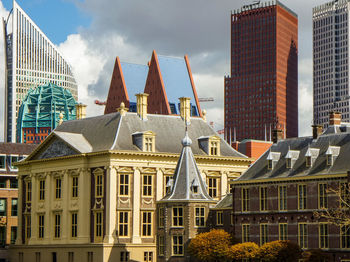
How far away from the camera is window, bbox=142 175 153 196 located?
101 m

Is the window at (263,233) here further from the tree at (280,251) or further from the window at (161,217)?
the window at (161,217)

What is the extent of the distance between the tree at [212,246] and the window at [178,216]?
421 cm

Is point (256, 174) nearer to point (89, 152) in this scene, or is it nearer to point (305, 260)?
point (305, 260)

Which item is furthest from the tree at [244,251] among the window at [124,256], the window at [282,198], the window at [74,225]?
the window at [74,225]

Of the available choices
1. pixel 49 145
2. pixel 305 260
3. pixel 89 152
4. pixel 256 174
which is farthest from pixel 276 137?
pixel 49 145

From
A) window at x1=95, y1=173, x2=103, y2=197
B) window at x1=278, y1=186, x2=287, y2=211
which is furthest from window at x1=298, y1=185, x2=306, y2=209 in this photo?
window at x1=95, y1=173, x2=103, y2=197

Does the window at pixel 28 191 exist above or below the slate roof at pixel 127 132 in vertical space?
below

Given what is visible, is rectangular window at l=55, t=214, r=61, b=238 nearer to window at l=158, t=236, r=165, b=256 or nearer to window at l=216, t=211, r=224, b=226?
window at l=158, t=236, r=165, b=256

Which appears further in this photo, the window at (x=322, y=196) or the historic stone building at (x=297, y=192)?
the window at (x=322, y=196)

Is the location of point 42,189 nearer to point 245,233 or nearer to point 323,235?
point 245,233

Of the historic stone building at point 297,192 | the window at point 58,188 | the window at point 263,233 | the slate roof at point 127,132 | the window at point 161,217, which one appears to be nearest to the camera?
the historic stone building at point 297,192

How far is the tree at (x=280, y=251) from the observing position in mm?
75812

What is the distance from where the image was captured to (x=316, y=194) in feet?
253

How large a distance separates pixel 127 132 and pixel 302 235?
30787 mm
